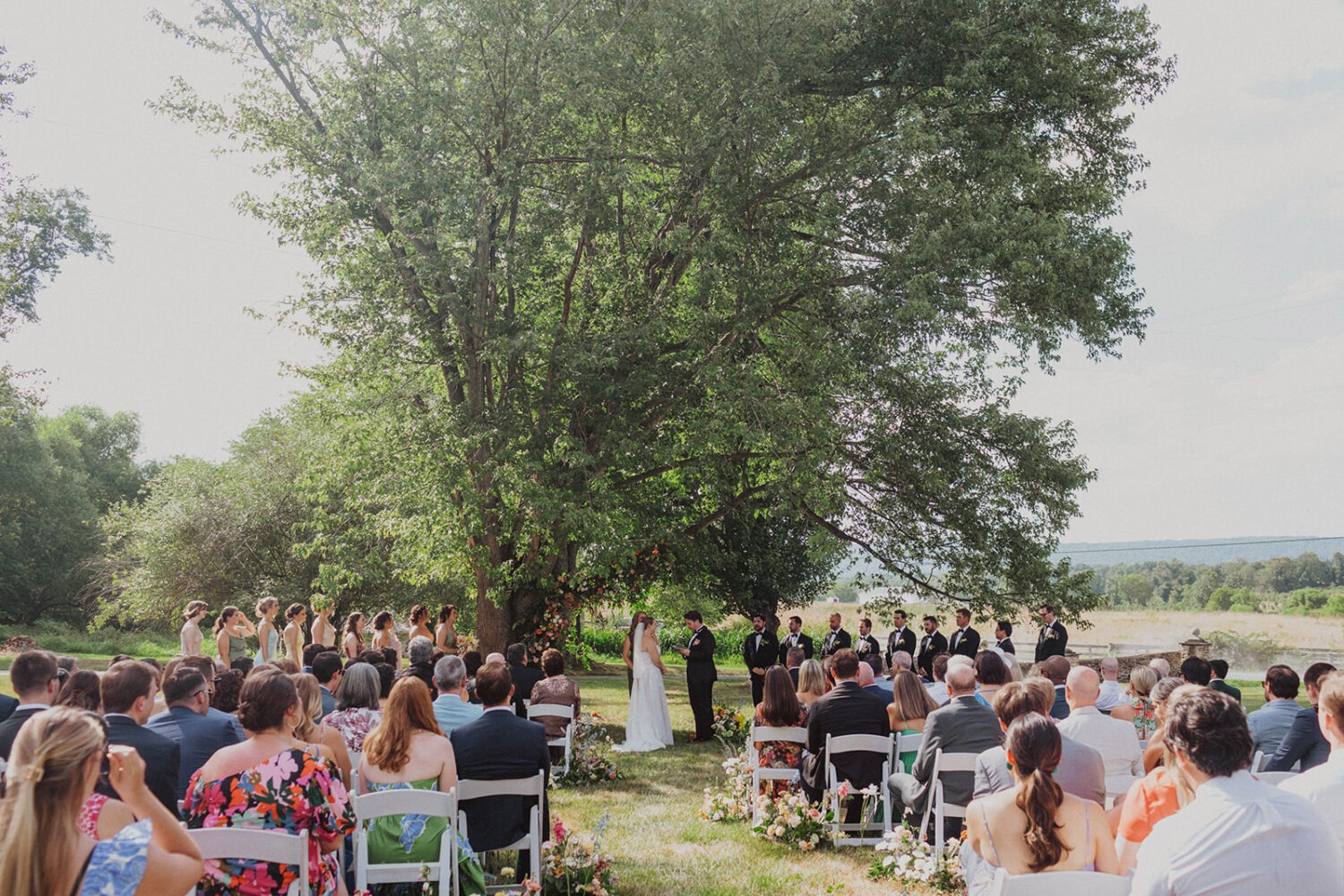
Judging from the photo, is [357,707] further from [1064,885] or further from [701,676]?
[701,676]

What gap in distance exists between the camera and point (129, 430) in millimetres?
58688

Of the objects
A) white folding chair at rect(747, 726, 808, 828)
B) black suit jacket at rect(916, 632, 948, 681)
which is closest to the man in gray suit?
white folding chair at rect(747, 726, 808, 828)

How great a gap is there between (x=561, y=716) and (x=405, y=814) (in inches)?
206

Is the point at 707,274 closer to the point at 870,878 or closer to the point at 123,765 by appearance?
the point at 870,878

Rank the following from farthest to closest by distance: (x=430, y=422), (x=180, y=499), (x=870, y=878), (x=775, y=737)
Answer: (x=180, y=499), (x=430, y=422), (x=775, y=737), (x=870, y=878)

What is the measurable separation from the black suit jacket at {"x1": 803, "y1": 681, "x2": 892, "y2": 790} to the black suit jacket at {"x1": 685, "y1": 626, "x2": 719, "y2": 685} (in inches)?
251

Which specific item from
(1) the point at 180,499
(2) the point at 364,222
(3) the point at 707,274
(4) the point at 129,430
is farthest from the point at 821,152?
(4) the point at 129,430

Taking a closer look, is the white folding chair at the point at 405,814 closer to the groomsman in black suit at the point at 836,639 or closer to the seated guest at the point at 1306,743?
the seated guest at the point at 1306,743

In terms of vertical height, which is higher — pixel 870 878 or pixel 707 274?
pixel 707 274

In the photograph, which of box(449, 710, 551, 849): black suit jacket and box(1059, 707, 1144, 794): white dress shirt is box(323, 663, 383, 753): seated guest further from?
box(1059, 707, 1144, 794): white dress shirt

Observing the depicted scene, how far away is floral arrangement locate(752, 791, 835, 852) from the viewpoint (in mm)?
7652

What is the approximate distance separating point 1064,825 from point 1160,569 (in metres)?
85.0

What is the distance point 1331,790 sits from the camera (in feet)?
13.3

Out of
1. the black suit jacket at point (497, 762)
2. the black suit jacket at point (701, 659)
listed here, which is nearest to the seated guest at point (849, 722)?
the black suit jacket at point (497, 762)
